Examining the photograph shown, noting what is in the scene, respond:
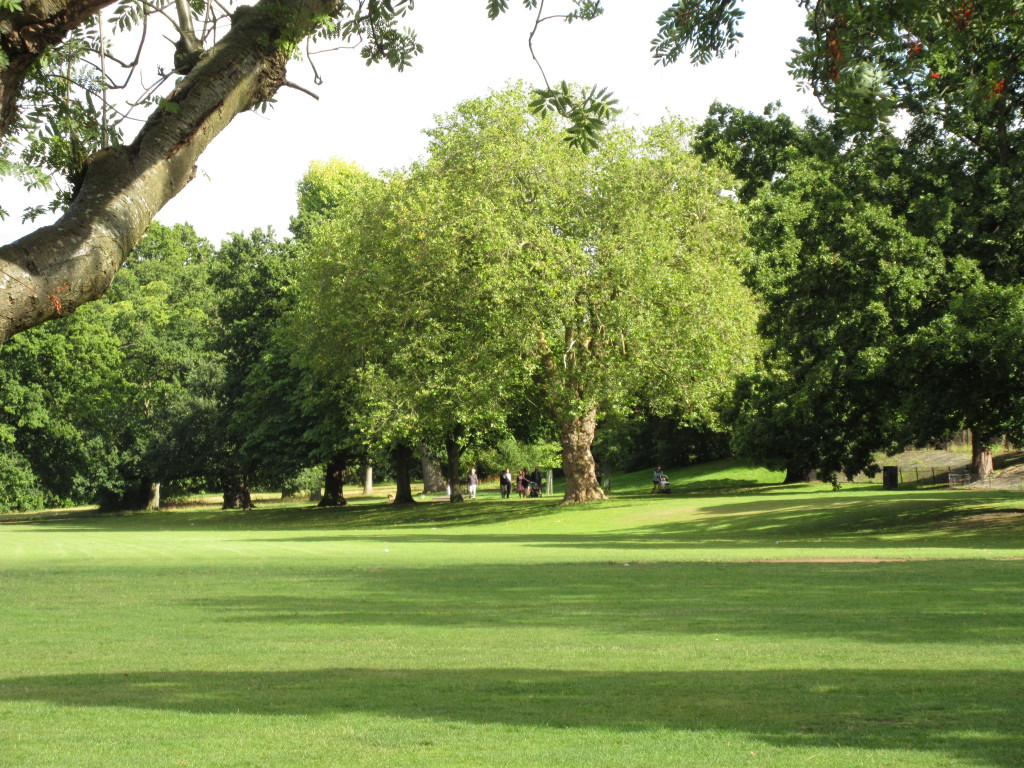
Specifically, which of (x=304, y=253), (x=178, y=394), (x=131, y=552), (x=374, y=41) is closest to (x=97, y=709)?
(x=374, y=41)

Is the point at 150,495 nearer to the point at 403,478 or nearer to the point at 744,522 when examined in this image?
the point at 403,478

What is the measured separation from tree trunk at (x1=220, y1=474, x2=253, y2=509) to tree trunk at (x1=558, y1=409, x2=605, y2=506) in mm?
25733

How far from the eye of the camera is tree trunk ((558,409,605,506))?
40.3 m

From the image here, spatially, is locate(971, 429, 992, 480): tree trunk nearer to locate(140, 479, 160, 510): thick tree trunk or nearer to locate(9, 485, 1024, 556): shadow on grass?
locate(9, 485, 1024, 556): shadow on grass

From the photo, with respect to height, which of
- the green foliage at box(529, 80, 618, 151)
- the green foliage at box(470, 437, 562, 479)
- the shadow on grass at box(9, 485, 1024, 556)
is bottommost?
the shadow on grass at box(9, 485, 1024, 556)

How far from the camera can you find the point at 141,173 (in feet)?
18.4

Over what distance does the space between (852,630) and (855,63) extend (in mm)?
6410

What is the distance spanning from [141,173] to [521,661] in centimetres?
549

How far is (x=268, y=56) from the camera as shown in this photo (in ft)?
20.3

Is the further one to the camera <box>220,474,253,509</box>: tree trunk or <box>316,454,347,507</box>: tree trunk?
<box>220,474,253,509</box>: tree trunk

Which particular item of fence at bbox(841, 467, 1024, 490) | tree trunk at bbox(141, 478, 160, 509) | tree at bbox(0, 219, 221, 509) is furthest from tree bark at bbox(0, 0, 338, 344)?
tree trunk at bbox(141, 478, 160, 509)

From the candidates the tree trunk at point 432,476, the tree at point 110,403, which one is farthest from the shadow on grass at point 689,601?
the tree trunk at point 432,476

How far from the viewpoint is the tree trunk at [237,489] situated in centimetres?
6084

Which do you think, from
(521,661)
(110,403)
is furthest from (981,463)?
(110,403)
